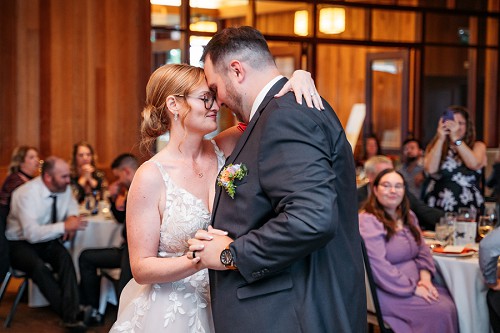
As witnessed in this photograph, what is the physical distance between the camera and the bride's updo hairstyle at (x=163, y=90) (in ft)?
8.59

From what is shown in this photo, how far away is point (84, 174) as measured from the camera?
816cm

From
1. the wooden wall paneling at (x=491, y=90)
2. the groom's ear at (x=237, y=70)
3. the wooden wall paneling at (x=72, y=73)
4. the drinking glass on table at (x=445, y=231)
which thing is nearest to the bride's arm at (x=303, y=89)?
the groom's ear at (x=237, y=70)

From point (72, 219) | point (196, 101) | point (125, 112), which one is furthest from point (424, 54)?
point (196, 101)

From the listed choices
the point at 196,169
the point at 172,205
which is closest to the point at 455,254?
the point at 196,169

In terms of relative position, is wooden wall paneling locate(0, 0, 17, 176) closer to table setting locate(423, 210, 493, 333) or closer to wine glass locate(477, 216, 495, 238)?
table setting locate(423, 210, 493, 333)

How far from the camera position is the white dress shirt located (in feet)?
20.5

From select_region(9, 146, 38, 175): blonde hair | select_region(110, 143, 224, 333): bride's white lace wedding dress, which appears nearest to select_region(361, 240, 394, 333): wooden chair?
select_region(110, 143, 224, 333): bride's white lace wedding dress

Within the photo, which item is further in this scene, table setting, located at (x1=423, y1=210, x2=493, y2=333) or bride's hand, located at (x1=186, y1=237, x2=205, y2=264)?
table setting, located at (x1=423, y1=210, x2=493, y2=333)

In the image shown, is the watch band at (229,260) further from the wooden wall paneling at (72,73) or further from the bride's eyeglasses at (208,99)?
the wooden wall paneling at (72,73)

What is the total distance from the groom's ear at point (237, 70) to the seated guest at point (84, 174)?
223 inches

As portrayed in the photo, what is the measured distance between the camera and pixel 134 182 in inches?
104

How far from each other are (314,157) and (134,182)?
83 cm

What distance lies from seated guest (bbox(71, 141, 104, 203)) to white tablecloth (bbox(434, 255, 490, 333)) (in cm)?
397

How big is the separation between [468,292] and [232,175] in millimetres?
3103
